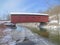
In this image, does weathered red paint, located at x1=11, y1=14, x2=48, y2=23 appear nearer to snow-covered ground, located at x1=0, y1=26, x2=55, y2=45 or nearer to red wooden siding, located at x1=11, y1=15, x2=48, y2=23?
red wooden siding, located at x1=11, y1=15, x2=48, y2=23

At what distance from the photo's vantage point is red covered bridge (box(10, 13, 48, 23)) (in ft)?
30.2

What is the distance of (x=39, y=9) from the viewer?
8.55 metres

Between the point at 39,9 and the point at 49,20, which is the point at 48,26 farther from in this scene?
the point at 39,9

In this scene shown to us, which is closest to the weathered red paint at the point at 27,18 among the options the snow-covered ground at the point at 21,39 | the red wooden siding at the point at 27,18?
the red wooden siding at the point at 27,18

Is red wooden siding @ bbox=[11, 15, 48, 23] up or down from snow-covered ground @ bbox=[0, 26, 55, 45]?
up

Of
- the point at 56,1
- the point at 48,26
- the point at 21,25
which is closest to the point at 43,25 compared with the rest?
the point at 48,26

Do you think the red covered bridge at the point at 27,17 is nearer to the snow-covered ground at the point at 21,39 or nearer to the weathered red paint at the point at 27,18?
the weathered red paint at the point at 27,18

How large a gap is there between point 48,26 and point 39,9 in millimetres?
2385

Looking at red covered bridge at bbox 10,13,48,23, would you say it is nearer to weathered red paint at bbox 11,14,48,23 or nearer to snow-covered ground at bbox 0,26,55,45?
weathered red paint at bbox 11,14,48,23

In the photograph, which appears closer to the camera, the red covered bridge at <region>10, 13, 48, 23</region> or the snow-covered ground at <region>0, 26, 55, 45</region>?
the snow-covered ground at <region>0, 26, 55, 45</region>

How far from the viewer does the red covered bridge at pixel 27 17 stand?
920 cm

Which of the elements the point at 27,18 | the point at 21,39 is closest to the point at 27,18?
the point at 27,18

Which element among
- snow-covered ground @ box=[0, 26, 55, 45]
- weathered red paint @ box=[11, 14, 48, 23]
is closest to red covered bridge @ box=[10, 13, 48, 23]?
weathered red paint @ box=[11, 14, 48, 23]

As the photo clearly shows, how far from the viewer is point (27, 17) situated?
960cm
